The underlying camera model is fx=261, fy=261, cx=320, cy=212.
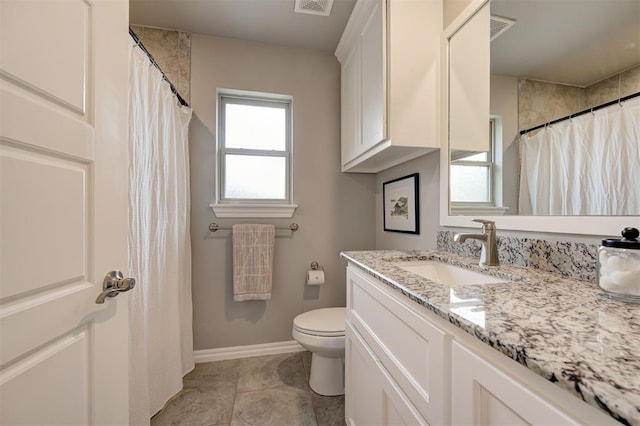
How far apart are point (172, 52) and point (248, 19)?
0.63 meters

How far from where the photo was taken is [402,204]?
1.81 m

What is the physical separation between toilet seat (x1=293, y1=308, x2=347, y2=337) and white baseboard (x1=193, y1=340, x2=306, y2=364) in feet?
1.69

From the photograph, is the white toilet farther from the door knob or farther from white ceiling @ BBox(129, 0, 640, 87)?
white ceiling @ BBox(129, 0, 640, 87)

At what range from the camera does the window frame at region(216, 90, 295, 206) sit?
2.07m

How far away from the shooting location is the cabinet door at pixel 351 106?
5.71 ft

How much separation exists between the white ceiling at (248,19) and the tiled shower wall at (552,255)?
5.54 feet

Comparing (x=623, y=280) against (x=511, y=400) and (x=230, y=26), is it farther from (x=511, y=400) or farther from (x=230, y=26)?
(x=230, y=26)

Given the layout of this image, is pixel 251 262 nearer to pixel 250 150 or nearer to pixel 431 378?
pixel 250 150

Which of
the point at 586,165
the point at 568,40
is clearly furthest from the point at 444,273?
the point at 568,40

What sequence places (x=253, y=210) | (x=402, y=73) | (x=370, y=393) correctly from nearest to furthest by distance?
1. (x=370, y=393)
2. (x=402, y=73)
3. (x=253, y=210)

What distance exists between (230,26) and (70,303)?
199 centimetres

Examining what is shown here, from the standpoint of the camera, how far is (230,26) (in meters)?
1.87

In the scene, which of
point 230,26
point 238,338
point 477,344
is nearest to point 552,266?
point 477,344

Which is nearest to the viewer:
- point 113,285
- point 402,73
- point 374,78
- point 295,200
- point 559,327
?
point 559,327
